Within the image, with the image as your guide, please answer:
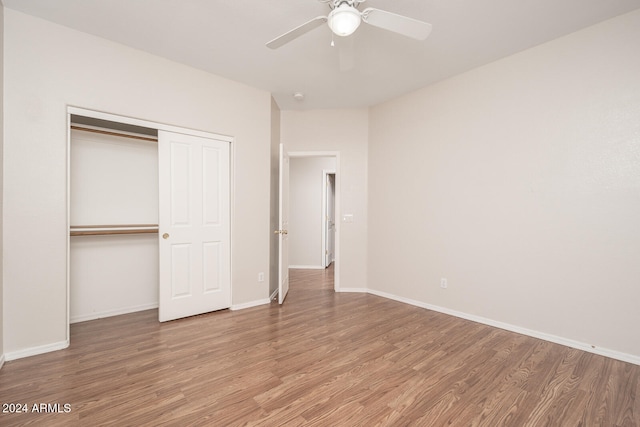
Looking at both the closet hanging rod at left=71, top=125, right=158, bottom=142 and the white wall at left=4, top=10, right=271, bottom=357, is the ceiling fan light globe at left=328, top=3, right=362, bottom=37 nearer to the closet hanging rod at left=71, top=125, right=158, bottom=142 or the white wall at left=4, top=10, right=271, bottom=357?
the white wall at left=4, top=10, right=271, bottom=357

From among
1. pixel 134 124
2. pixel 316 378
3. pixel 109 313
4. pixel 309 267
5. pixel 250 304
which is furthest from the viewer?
pixel 309 267

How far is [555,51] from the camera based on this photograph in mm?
2621

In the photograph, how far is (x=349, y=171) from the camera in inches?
173

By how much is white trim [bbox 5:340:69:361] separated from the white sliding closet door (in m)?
0.81

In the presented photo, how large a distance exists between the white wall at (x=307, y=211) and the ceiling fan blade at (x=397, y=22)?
171 inches

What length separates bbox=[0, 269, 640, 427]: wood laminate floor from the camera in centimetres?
163

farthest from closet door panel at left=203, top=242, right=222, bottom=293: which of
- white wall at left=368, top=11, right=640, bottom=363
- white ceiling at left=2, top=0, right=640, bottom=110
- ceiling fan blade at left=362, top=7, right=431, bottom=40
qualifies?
ceiling fan blade at left=362, top=7, right=431, bottom=40

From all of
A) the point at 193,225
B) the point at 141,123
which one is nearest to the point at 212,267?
the point at 193,225

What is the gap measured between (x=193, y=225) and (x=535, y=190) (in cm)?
371

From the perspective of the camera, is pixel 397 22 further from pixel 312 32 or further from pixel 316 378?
pixel 316 378

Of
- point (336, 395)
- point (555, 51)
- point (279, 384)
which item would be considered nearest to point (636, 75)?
point (555, 51)

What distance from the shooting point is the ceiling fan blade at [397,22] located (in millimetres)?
1731

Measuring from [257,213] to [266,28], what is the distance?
210 cm

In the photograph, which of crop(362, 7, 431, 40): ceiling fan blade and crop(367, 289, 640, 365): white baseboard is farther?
crop(367, 289, 640, 365): white baseboard
